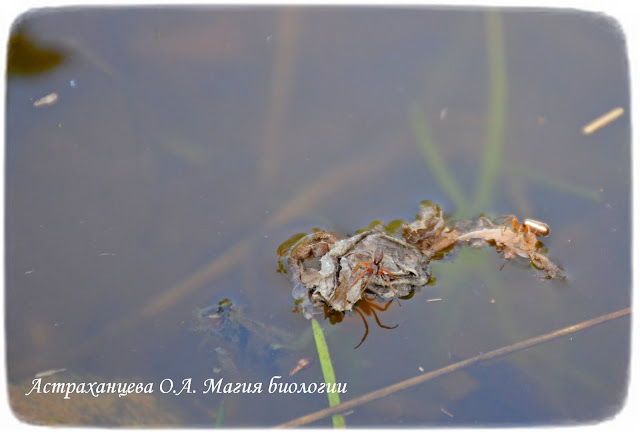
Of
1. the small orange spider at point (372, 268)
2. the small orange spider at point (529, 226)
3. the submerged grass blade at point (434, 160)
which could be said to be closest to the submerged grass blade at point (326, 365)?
the small orange spider at point (372, 268)

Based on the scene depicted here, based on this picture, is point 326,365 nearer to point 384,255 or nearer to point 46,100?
point 384,255

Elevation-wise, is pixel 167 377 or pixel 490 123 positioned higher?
pixel 490 123

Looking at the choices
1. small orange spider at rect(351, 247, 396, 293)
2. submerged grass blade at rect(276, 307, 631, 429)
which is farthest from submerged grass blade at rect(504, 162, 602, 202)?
small orange spider at rect(351, 247, 396, 293)

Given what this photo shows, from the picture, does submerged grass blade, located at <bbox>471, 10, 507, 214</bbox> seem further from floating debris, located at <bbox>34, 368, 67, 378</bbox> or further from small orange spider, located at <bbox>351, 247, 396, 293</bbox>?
floating debris, located at <bbox>34, 368, 67, 378</bbox>

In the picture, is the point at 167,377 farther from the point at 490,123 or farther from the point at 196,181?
the point at 490,123

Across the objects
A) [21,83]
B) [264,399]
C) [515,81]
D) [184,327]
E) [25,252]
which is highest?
[21,83]

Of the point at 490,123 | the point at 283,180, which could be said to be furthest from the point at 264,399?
the point at 490,123
